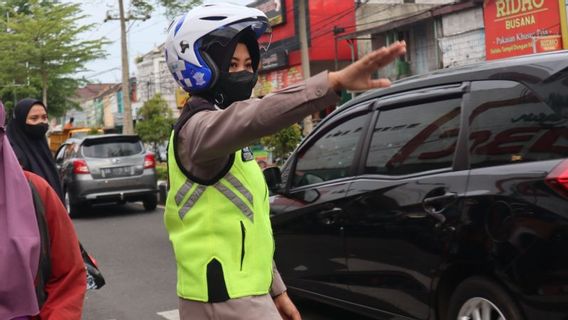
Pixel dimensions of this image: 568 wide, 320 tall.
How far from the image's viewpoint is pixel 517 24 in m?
20.7

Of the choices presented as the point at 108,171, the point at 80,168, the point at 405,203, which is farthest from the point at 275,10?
the point at 405,203

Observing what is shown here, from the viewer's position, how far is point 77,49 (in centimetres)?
3328

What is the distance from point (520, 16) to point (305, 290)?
17.2 meters

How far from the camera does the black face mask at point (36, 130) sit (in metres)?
5.31

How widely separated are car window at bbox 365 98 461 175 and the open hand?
8.12ft

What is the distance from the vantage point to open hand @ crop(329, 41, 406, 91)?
1.62 m

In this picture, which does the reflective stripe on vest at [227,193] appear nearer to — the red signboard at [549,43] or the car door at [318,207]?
the car door at [318,207]

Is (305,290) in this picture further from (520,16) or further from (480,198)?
(520,16)

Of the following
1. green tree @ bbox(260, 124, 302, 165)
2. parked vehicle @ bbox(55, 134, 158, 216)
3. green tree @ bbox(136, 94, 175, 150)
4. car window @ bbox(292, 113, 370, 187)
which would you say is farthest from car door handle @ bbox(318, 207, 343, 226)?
green tree @ bbox(136, 94, 175, 150)

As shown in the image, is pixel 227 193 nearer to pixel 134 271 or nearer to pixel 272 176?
pixel 272 176

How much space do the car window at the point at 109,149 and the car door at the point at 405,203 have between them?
10235mm

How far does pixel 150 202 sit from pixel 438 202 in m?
11.5

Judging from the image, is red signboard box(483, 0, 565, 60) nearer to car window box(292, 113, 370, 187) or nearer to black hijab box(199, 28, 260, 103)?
car window box(292, 113, 370, 187)

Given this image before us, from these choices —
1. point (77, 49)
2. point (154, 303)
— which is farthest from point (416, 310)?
point (77, 49)
